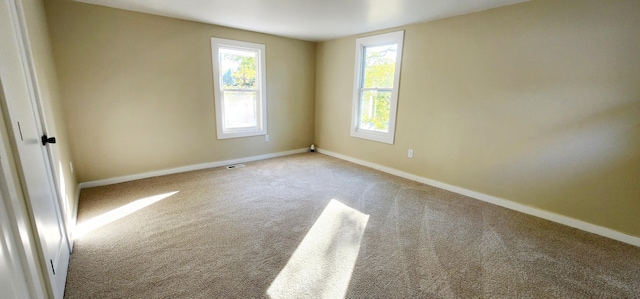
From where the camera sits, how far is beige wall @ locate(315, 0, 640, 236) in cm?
222

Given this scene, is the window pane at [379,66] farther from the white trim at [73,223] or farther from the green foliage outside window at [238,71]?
the white trim at [73,223]

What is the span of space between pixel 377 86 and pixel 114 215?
148 inches

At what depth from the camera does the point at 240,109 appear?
170 inches

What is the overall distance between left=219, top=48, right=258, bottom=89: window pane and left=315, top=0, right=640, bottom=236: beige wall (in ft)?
8.04

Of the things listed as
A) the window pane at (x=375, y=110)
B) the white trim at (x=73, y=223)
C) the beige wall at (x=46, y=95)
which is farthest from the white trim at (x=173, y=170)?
the window pane at (x=375, y=110)

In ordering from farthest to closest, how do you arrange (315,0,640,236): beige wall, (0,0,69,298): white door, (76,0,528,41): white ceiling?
(76,0,528,41): white ceiling < (315,0,640,236): beige wall < (0,0,69,298): white door

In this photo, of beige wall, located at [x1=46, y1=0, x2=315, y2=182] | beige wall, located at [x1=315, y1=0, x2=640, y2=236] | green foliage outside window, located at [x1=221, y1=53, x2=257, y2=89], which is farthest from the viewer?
green foliage outside window, located at [x1=221, y1=53, x2=257, y2=89]

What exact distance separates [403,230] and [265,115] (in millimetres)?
3116

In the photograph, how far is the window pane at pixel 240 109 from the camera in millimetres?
4172

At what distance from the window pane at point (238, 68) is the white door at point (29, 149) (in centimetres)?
251

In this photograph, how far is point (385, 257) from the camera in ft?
6.44

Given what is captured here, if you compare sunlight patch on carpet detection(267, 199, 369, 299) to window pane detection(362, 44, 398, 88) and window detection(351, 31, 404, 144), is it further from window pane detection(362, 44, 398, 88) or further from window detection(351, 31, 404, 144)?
window pane detection(362, 44, 398, 88)

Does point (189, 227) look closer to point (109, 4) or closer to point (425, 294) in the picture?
point (425, 294)

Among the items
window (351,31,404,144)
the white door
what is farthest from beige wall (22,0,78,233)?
window (351,31,404,144)
